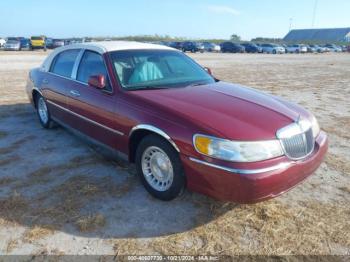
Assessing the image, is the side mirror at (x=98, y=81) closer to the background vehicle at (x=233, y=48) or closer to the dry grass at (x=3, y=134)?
the dry grass at (x=3, y=134)

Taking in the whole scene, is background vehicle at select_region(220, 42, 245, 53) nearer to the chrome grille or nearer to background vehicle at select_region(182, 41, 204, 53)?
background vehicle at select_region(182, 41, 204, 53)

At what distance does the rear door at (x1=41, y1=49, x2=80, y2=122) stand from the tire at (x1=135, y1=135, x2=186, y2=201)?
6.25 feet

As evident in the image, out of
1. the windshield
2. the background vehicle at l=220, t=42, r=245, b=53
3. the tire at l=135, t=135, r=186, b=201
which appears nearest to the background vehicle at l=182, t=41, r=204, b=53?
the background vehicle at l=220, t=42, r=245, b=53

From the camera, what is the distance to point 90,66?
4.49m

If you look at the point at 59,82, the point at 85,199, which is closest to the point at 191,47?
the point at 59,82

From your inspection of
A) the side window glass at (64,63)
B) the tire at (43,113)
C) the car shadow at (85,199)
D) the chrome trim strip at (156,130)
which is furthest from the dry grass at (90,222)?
the tire at (43,113)

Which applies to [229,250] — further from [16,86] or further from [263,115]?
[16,86]

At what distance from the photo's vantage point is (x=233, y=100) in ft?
12.1

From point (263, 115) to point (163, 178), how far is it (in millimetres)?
1234

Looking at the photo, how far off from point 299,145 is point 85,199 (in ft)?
7.53

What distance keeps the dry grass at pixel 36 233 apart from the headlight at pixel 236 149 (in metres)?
1.56

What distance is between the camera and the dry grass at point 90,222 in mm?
3061

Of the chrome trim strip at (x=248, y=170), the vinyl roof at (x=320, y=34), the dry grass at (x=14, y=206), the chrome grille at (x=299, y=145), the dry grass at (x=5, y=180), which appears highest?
the vinyl roof at (x=320, y=34)

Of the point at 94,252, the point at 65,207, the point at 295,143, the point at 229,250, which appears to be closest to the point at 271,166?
the point at 295,143
